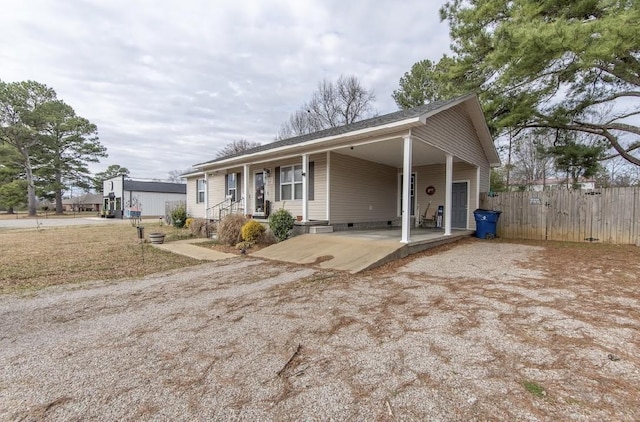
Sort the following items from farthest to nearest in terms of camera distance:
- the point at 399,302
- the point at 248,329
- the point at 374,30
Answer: the point at 374,30 → the point at 399,302 → the point at 248,329

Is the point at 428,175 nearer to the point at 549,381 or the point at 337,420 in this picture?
the point at 549,381

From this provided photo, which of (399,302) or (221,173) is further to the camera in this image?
(221,173)

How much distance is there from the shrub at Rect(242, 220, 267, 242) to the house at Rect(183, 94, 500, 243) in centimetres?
136

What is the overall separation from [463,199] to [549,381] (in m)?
10.8

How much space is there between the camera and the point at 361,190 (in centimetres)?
1145

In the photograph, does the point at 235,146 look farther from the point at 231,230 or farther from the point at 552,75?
the point at 552,75

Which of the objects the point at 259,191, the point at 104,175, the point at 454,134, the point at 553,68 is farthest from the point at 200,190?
the point at 104,175

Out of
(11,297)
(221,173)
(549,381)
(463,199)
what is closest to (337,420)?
(549,381)

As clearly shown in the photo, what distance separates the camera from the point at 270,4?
27.8 feet

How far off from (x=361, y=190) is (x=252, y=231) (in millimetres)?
4551

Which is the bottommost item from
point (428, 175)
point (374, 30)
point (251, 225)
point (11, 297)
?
point (11, 297)

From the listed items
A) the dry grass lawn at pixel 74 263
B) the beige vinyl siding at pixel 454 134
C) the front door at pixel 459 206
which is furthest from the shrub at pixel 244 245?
the front door at pixel 459 206

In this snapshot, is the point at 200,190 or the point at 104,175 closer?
the point at 200,190

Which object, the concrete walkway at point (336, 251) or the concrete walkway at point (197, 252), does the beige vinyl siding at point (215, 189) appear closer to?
the concrete walkway at point (197, 252)
